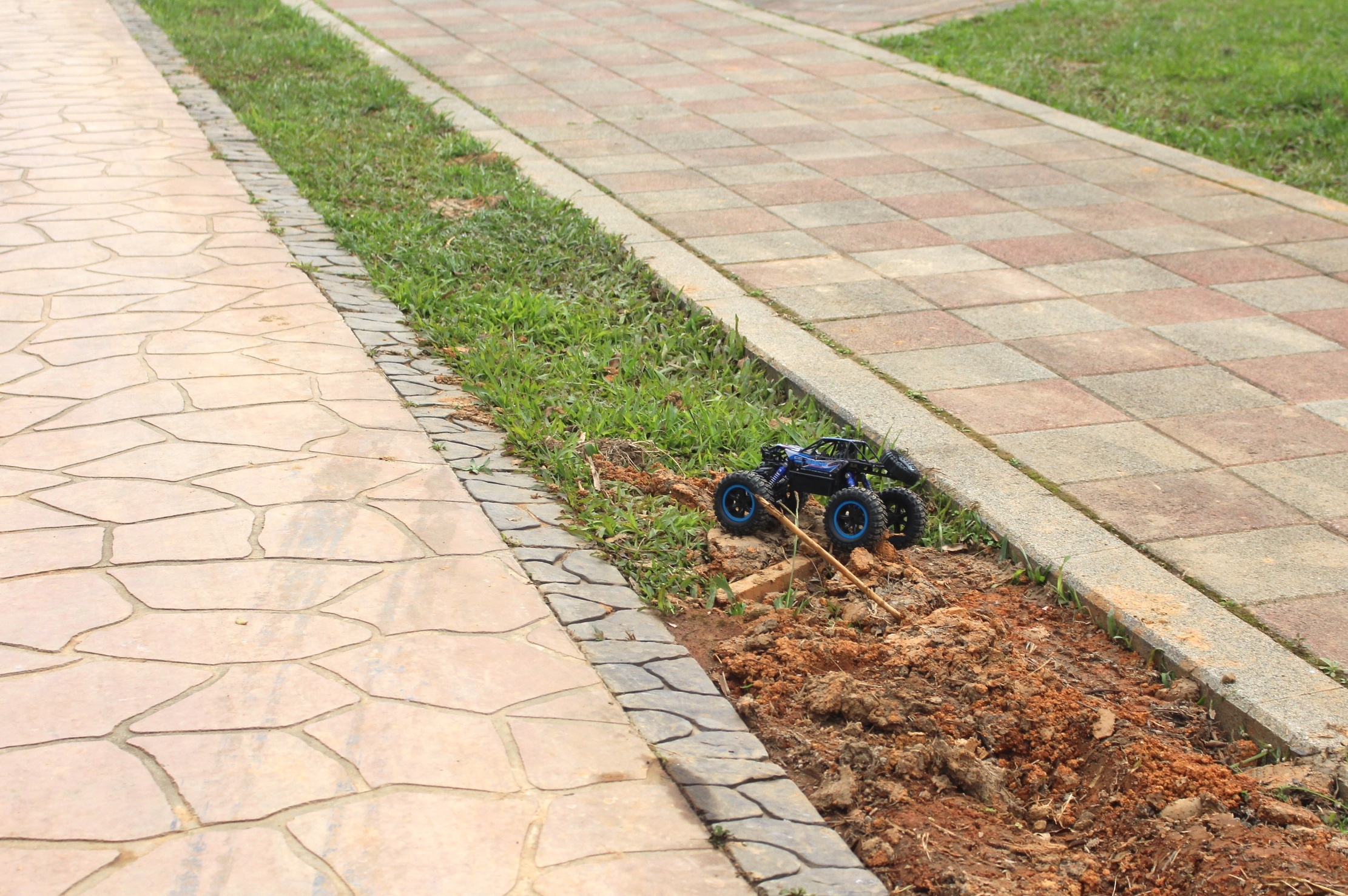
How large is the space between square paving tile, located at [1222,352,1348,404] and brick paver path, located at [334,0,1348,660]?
0.01 metres

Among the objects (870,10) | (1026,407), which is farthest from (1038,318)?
(870,10)

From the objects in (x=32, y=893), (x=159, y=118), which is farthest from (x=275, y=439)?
(x=159, y=118)

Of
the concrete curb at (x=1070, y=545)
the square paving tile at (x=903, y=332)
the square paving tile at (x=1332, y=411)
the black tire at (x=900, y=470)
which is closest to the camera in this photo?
the concrete curb at (x=1070, y=545)

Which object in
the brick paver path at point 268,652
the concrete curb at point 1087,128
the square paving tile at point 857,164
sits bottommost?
the brick paver path at point 268,652

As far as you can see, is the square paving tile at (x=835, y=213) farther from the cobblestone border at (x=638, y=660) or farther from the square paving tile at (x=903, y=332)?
the cobblestone border at (x=638, y=660)

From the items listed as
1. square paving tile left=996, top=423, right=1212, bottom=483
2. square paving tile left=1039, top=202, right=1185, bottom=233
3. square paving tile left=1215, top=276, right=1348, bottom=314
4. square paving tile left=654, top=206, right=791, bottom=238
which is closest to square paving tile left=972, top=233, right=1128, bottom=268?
square paving tile left=1039, top=202, right=1185, bottom=233

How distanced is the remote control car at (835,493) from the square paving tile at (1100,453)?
63 cm

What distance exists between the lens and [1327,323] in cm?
603

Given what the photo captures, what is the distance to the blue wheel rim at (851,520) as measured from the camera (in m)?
3.90

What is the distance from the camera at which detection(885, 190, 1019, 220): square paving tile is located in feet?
24.8

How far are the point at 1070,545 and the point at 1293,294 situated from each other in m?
3.19

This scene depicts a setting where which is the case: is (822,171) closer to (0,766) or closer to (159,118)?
(159,118)

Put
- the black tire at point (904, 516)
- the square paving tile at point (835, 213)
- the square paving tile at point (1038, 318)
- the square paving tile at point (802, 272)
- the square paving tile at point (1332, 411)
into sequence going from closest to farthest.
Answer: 1. the black tire at point (904, 516)
2. the square paving tile at point (1332, 411)
3. the square paving tile at point (1038, 318)
4. the square paving tile at point (802, 272)
5. the square paving tile at point (835, 213)

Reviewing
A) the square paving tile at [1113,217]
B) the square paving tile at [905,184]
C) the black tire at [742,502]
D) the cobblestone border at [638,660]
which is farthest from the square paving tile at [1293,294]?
the cobblestone border at [638,660]
